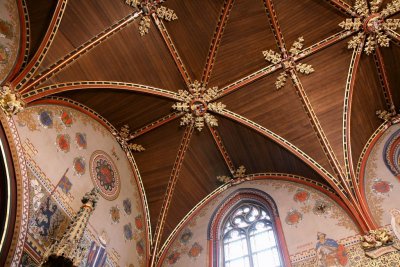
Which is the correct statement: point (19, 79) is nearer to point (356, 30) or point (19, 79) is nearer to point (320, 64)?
point (320, 64)

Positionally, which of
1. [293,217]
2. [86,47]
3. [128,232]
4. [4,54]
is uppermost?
[86,47]

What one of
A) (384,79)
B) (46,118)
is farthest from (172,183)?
(384,79)

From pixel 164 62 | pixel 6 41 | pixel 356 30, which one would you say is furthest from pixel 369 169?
pixel 6 41

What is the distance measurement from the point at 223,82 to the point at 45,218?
6153mm

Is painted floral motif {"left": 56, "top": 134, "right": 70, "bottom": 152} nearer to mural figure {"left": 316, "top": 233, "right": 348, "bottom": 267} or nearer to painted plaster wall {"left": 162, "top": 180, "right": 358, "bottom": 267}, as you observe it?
painted plaster wall {"left": 162, "top": 180, "right": 358, "bottom": 267}

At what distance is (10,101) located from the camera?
850cm

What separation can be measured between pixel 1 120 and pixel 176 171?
5.57 meters

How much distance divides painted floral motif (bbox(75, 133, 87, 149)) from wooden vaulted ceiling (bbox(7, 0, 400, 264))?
100 centimetres

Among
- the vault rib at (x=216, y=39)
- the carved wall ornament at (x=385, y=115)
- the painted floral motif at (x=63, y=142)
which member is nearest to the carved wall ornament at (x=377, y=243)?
the carved wall ornament at (x=385, y=115)

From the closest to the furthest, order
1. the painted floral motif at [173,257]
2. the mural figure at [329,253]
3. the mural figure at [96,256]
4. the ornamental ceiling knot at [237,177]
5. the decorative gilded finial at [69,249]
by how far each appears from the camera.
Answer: the decorative gilded finial at [69,249] < the mural figure at [96,256] < the mural figure at [329,253] < the painted floral motif at [173,257] < the ornamental ceiling knot at [237,177]

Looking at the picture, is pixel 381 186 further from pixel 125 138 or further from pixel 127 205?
pixel 125 138

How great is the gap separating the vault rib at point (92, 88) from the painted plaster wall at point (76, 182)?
0.33 metres

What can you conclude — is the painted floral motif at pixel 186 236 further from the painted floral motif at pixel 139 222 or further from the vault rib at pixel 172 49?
the vault rib at pixel 172 49

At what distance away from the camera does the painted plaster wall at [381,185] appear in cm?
989
